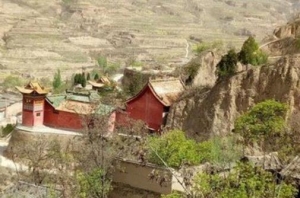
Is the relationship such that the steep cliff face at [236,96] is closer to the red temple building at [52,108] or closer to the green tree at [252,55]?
the green tree at [252,55]

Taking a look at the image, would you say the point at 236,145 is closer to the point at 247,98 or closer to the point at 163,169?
the point at 163,169

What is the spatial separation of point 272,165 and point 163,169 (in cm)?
365

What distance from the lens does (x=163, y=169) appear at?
15.4m

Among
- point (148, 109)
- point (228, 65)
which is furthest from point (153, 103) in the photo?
point (228, 65)

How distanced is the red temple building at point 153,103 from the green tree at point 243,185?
459 inches

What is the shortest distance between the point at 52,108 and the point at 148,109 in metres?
4.27

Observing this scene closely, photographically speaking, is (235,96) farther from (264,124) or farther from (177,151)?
(264,124)

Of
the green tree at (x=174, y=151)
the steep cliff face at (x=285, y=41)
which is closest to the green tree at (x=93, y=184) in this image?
the green tree at (x=174, y=151)

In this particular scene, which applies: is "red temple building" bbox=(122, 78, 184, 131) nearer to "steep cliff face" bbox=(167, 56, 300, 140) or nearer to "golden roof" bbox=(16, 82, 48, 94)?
"steep cliff face" bbox=(167, 56, 300, 140)

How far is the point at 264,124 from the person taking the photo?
47.0ft

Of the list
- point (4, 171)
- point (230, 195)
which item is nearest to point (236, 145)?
point (230, 195)

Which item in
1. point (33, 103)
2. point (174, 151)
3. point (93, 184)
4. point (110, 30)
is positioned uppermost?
point (110, 30)

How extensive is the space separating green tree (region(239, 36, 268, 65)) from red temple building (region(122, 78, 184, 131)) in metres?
3.70

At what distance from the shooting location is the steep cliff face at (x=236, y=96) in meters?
17.8
